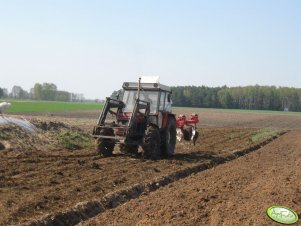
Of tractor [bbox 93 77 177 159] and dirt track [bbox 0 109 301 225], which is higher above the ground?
tractor [bbox 93 77 177 159]

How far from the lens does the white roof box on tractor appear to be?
44.4 feet

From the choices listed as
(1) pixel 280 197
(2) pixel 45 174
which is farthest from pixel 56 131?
(1) pixel 280 197

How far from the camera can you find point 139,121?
1295 centimetres

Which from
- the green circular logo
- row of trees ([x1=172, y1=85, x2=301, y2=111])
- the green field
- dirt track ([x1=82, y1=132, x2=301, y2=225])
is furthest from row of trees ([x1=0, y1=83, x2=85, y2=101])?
the green circular logo

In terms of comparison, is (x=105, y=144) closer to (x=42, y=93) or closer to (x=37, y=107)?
(x=37, y=107)

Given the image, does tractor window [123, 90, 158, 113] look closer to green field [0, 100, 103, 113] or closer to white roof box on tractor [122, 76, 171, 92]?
white roof box on tractor [122, 76, 171, 92]

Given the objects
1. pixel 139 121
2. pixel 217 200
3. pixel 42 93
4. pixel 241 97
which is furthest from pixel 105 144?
pixel 42 93

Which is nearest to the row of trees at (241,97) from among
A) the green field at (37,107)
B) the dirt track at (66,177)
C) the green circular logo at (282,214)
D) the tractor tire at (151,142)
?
the green field at (37,107)

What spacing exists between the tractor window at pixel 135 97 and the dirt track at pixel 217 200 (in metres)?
2.97

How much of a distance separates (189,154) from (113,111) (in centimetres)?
316

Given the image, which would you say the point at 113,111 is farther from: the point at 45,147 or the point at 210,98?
the point at 210,98

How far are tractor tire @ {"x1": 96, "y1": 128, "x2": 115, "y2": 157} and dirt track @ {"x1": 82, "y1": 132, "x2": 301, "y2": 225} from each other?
127 inches

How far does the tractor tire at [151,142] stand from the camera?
41.2 ft

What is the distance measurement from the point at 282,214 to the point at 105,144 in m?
7.41
